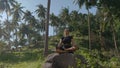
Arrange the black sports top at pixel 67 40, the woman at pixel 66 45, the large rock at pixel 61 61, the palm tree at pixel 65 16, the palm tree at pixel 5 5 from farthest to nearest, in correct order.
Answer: the palm tree at pixel 65 16 < the palm tree at pixel 5 5 < the black sports top at pixel 67 40 < the woman at pixel 66 45 < the large rock at pixel 61 61

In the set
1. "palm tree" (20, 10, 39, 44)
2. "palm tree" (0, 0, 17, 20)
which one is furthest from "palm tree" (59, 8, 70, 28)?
"palm tree" (0, 0, 17, 20)

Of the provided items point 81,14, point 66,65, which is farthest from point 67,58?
point 81,14

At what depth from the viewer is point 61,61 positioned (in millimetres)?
8945

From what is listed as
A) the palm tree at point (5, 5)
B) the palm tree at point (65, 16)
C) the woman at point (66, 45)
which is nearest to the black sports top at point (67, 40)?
the woman at point (66, 45)

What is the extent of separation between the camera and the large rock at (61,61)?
344 inches

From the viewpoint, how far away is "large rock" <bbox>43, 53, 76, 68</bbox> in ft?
28.7

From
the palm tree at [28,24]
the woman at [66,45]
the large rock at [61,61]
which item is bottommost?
the large rock at [61,61]

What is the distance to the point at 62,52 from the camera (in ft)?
29.3

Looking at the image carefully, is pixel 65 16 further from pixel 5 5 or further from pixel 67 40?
pixel 67 40

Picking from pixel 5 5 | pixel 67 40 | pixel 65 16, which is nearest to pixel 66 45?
pixel 67 40

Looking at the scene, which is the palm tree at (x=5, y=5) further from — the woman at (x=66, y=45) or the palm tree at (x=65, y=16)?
the woman at (x=66, y=45)

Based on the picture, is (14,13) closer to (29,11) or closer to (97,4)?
(29,11)

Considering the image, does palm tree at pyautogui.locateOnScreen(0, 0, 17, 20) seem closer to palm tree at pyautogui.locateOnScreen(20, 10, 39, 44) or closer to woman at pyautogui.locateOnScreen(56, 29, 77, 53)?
palm tree at pyautogui.locateOnScreen(20, 10, 39, 44)

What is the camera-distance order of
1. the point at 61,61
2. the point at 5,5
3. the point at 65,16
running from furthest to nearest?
the point at 65,16 < the point at 5,5 < the point at 61,61
